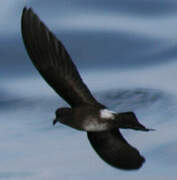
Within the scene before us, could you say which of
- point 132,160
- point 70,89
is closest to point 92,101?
point 70,89

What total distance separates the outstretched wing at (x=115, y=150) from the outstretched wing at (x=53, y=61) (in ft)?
0.87

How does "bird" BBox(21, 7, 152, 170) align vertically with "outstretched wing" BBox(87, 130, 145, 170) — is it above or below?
above

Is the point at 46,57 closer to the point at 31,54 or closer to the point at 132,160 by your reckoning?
the point at 31,54

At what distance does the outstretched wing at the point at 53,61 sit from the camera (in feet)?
14.1

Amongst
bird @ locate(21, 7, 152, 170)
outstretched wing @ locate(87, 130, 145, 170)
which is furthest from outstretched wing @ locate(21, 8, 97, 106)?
outstretched wing @ locate(87, 130, 145, 170)

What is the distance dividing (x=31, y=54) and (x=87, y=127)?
764 millimetres

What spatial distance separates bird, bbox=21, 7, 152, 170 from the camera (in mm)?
4053

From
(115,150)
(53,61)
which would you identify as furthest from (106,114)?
(53,61)

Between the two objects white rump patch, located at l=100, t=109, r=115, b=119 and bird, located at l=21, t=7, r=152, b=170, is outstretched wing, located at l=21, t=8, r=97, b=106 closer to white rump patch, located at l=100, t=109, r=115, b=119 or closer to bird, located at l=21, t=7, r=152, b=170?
bird, located at l=21, t=7, r=152, b=170

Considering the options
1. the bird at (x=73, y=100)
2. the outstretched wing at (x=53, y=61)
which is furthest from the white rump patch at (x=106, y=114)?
the outstretched wing at (x=53, y=61)

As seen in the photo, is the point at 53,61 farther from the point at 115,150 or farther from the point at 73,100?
the point at 115,150

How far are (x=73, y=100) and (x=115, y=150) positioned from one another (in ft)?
1.39

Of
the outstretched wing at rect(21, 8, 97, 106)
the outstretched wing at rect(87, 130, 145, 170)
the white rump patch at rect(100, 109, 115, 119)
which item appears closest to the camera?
the white rump patch at rect(100, 109, 115, 119)

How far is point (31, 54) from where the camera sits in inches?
176
